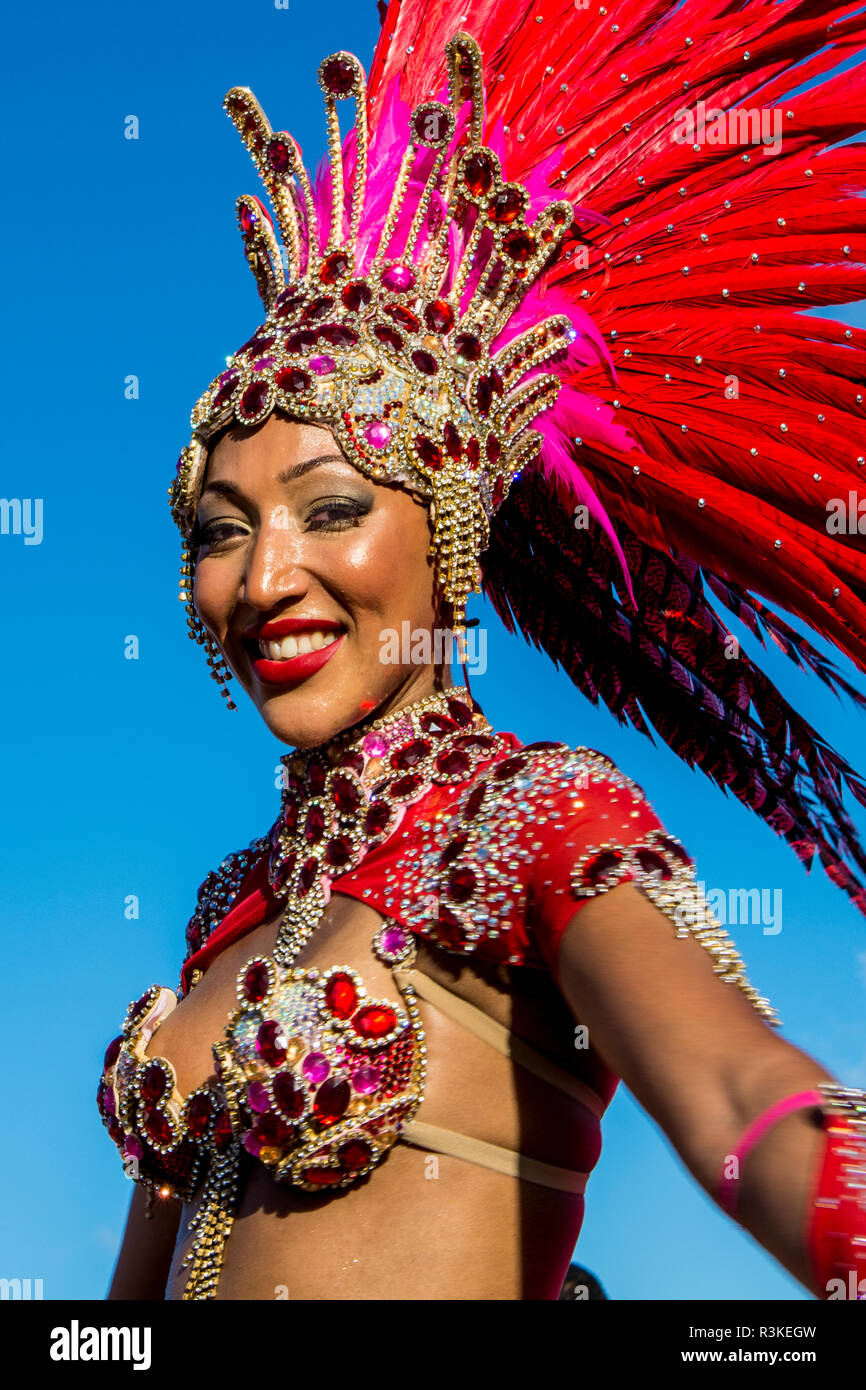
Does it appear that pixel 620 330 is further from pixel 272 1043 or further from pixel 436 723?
pixel 272 1043

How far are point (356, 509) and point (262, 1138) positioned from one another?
4.14 feet

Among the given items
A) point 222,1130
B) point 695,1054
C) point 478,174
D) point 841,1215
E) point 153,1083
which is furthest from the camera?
point 478,174

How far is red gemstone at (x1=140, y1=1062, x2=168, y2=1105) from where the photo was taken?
115 inches

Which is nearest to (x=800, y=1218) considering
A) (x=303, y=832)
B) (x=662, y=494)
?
(x=303, y=832)

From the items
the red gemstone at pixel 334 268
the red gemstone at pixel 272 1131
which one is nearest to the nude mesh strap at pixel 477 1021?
the red gemstone at pixel 272 1131

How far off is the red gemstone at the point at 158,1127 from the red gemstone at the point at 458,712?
3.34ft

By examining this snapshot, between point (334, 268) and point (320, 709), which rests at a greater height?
point (334, 268)

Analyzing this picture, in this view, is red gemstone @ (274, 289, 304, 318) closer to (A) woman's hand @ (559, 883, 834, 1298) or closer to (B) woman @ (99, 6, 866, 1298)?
(B) woman @ (99, 6, 866, 1298)

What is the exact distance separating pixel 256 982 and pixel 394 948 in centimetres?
29

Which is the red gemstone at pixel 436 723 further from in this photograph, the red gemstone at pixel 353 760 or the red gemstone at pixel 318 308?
the red gemstone at pixel 318 308

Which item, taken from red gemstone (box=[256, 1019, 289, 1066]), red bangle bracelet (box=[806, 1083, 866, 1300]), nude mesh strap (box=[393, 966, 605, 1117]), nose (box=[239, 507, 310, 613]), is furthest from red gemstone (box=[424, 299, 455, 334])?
red bangle bracelet (box=[806, 1083, 866, 1300])

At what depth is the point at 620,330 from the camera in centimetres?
353

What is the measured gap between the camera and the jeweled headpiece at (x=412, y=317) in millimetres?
3166

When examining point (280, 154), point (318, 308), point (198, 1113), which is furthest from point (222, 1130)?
point (280, 154)
